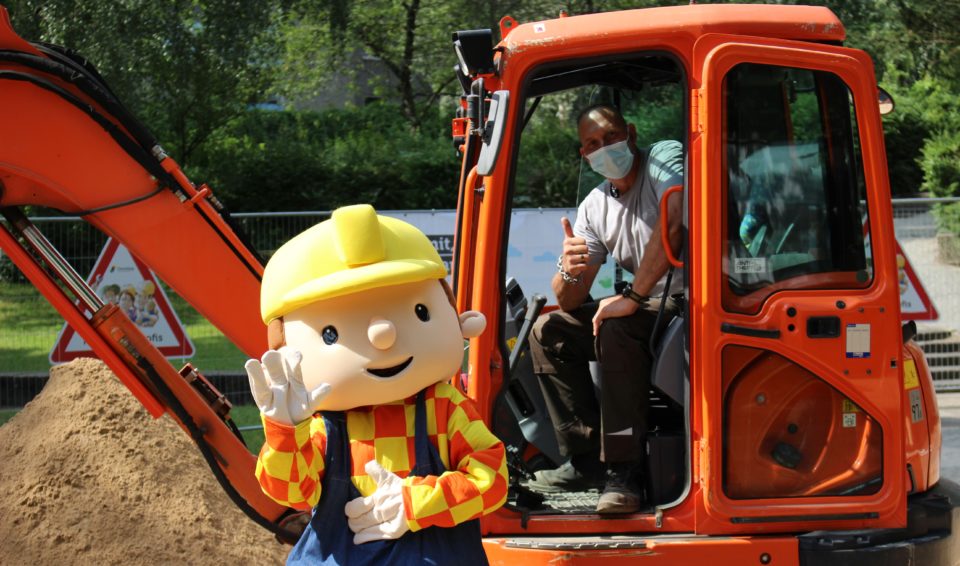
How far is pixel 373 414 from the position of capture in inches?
120

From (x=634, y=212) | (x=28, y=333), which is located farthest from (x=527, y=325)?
(x=28, y=333)

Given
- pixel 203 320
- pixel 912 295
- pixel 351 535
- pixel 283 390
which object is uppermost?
pixel 283 390

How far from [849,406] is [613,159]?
1228mm

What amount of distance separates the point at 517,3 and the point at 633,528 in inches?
337

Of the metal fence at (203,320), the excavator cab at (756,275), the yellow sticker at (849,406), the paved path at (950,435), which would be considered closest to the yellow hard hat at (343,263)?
the excavator cab at (756,275)

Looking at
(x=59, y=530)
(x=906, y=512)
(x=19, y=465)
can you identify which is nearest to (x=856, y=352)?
(x=906, y=512)

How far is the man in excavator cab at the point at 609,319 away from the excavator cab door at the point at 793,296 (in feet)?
0.91

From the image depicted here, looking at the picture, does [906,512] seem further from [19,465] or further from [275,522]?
[19,465]

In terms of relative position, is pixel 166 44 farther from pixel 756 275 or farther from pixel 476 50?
pixel 756 275

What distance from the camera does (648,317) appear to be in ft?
13.6

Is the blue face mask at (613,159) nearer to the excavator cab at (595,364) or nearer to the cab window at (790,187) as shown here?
the excavator cab at (595,364)

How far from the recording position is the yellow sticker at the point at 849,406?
155 inches

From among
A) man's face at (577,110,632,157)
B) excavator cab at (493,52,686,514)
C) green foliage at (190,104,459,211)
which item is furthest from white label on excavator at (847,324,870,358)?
green foliage at (190,104,459,211)

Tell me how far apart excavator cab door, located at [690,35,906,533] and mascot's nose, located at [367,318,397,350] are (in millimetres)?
1362
